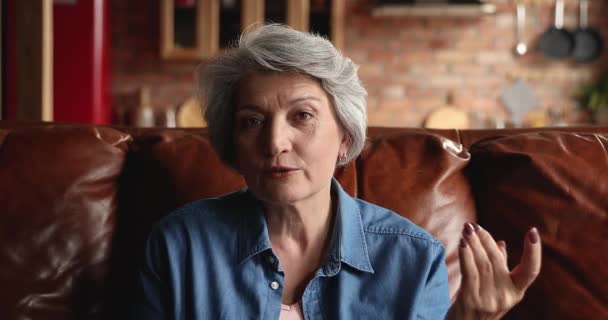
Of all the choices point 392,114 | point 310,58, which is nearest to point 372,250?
point 310,58

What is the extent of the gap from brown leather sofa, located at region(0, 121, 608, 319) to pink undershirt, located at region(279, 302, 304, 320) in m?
0.33

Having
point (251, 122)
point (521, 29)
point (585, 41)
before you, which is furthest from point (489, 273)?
point (585, 41)

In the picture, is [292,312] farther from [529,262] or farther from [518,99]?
[518,99]

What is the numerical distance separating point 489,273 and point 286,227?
468 millimetres

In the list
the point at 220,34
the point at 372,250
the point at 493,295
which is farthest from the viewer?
the point at 220,34

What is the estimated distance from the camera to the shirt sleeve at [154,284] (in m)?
1.33

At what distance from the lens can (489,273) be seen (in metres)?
1.11

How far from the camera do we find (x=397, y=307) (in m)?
1.38

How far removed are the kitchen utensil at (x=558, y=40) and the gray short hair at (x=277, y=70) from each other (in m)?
4.01

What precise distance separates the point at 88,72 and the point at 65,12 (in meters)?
0.38

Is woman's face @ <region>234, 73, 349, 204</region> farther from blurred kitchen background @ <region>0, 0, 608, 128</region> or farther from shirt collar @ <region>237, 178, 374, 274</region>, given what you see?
blurred kitchen background @ <region>0, 0, 608, 128</region>

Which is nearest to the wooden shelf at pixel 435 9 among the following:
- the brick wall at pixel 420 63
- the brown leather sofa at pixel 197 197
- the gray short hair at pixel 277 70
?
the brick wall at pixel 420 63

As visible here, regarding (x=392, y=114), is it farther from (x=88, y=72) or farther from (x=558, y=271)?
(x=558, y=271)

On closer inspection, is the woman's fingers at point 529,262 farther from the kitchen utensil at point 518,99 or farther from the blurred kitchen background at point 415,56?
the kitchen utensil at point 518,99
